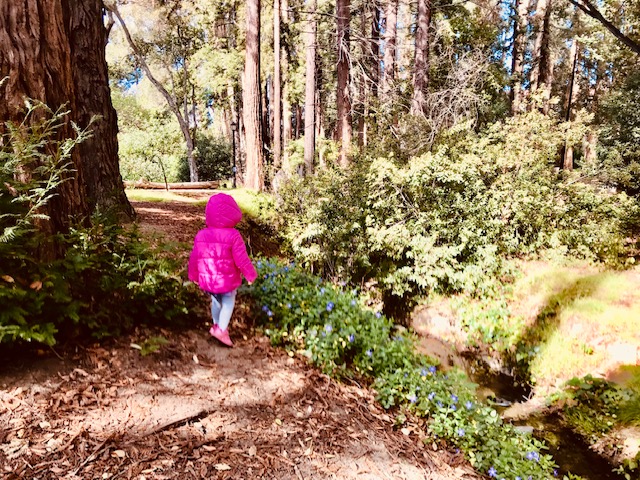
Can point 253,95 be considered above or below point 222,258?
above

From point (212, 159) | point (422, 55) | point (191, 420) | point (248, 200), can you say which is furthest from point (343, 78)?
point (212, 159)

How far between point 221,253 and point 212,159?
24271 mm

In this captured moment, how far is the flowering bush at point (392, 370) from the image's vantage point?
3.63 meters

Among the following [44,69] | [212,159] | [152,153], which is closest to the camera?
[44,69]

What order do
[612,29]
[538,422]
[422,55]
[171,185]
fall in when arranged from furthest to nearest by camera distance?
1. [171,185]
2. [422,55]
3. [538,422]
4. [612,29]

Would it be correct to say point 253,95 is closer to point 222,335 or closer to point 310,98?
point 310,98

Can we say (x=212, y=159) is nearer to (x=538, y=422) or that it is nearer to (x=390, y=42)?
(x=390, y=42)

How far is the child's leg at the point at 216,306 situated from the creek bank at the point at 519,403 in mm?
2869

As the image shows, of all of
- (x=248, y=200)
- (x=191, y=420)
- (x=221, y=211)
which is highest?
(x=221, y=211)

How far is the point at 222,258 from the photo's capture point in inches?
154

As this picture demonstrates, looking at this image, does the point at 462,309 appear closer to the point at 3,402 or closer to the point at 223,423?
the point at 223,423

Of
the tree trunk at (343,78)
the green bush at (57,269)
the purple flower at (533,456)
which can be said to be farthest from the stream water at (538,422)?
the tree trunk at (343,78)

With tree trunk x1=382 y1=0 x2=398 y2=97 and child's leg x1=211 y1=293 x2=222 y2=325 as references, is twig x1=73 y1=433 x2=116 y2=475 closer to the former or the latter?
child's leg x1=211 y1=293 x2=222 y2=325

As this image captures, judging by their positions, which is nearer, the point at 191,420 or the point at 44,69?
the point at 191,420
